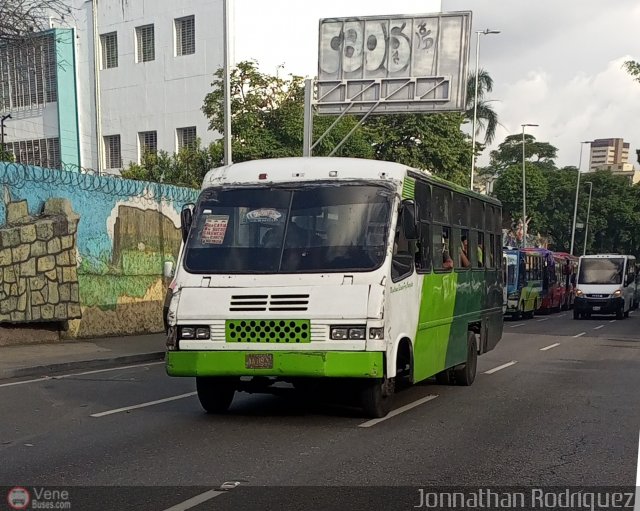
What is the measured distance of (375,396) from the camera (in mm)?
8594

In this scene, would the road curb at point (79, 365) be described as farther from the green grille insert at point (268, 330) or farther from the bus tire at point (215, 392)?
the green grille insert at point (268, 330)

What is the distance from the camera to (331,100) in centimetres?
2411

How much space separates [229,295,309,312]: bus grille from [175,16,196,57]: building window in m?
34.5

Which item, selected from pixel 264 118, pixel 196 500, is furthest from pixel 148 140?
pixel 196 500

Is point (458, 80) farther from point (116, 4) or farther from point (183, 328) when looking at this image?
point (116, 4)

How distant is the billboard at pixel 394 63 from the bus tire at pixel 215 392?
50.4ft

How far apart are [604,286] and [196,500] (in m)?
→ 32.1

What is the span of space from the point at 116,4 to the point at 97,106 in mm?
9141

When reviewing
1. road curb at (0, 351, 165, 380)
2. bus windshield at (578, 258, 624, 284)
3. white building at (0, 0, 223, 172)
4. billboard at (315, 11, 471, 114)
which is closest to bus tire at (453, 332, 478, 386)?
road curb at (0, 351, 165, 380)

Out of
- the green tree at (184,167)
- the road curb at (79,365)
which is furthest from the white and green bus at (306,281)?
the green tree at (184,167)

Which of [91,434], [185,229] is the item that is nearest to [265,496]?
[91,434]

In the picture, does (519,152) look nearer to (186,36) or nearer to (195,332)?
(186,36)

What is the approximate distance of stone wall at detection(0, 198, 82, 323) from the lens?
16.1 metres
